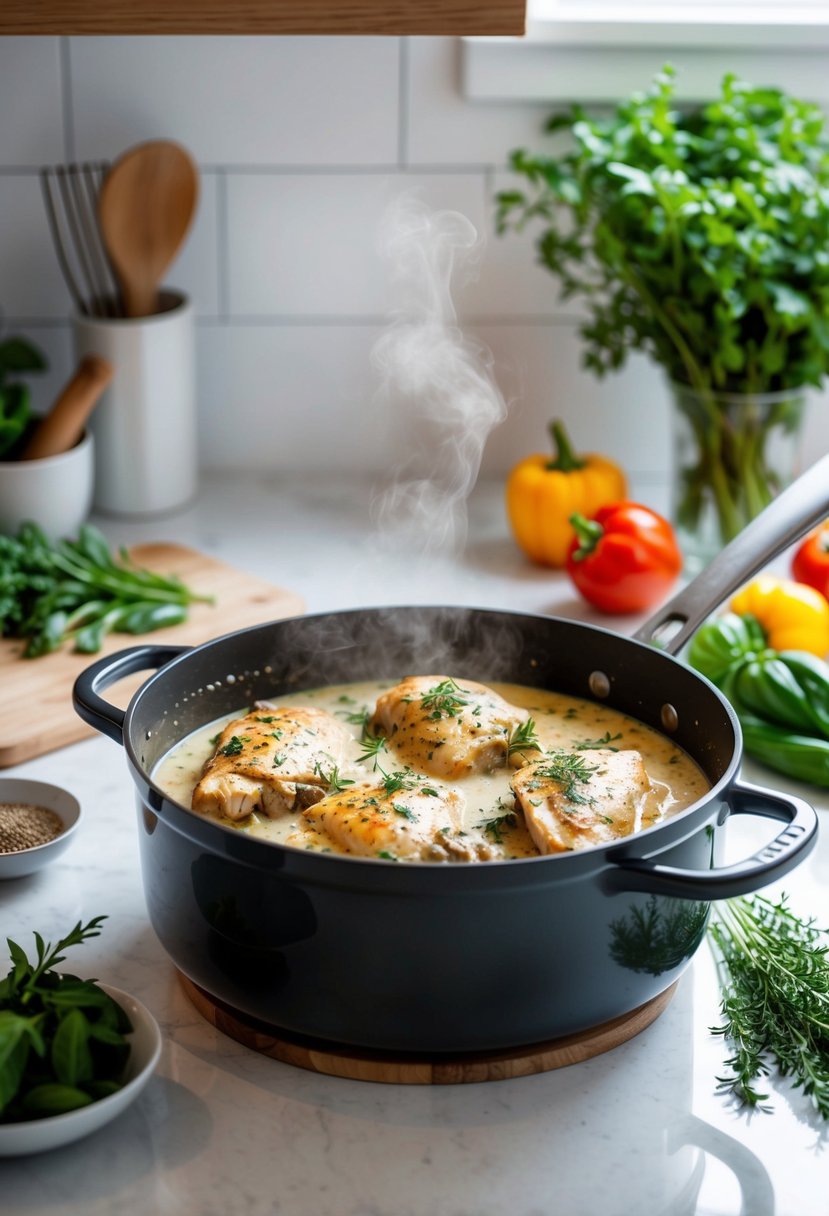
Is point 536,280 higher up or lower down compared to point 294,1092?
higher up

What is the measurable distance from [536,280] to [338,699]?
3.58ft

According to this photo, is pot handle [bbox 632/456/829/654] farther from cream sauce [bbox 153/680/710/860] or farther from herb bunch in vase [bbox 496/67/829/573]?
herb bunch in vase [bbox 496/67/829/573]

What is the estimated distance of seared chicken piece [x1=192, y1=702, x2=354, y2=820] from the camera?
4.26 ft

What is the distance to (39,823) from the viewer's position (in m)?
1.48

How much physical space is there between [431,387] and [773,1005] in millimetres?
1579

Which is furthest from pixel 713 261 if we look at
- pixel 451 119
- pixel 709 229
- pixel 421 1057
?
pixel 421 1057

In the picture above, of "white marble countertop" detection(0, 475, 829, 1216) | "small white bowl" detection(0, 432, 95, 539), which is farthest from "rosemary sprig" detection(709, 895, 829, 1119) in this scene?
"small white bowl" detection(0, 432, 95, 539)

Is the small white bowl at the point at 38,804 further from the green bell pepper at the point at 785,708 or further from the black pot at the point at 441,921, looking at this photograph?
the green bell pepper at the point at 785,708

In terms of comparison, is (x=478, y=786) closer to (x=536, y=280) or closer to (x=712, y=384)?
(x=712, y=384)

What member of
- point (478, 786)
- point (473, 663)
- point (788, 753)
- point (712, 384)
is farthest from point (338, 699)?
point (712, 384)

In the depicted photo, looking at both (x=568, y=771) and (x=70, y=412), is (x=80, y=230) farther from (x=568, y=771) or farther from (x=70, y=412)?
(x=568, y=771)

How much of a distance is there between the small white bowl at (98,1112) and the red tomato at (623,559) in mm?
1080

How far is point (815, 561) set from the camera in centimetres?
208

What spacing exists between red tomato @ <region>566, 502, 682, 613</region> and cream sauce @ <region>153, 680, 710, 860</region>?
0.46 meters
